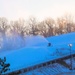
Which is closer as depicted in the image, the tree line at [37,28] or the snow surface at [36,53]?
the snow surface at [36,53]

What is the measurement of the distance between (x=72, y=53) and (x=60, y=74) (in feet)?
25.2

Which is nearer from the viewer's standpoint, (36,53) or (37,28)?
(36,53)

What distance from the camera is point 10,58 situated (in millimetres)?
29625

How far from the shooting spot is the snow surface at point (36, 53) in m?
28.6

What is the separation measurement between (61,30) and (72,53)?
71.4 ft

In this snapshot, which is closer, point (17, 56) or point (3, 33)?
point (17, 56)

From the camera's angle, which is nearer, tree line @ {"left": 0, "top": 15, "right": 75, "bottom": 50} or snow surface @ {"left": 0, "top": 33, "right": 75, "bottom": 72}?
snow surface @ {"left": 0, "top": 33, "right": 75, "bottom": 72}

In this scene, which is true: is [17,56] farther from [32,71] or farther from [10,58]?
[32,71]

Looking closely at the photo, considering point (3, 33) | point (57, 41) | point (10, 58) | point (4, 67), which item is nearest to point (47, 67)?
point (10, 58)

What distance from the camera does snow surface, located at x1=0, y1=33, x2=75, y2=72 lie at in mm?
28578

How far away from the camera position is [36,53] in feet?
104

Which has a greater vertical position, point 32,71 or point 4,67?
point 4,67

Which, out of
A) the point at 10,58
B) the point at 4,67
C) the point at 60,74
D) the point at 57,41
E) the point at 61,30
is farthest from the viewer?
the point at 61,30

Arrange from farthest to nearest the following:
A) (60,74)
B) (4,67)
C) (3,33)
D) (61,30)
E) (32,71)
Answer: (61,30)
(3,33)
(32,71)
(60,74)
(4,67)
